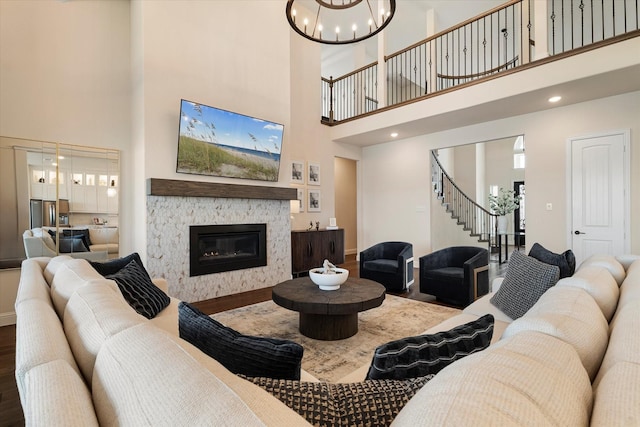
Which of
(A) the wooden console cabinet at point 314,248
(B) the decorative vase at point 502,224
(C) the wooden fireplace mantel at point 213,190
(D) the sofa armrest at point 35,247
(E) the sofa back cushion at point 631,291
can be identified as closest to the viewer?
(E) the sofa back cushion at point 631,291

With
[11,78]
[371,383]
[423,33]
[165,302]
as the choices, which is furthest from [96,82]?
[423,33]

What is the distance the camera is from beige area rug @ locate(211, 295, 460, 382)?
7.79 feet

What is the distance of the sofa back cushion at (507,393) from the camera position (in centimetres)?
44

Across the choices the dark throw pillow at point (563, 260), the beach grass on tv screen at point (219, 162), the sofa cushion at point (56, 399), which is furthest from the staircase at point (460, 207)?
the sofa cushion at point (56, 399)

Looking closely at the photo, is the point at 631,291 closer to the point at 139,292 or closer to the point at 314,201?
the point at 139,292

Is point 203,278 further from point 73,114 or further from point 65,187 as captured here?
point 73,114

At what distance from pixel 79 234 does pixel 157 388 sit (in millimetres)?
4300

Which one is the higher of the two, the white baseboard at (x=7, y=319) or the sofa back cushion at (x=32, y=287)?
the sofa back cushion at (x=32, y=287)

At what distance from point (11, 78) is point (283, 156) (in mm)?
3395

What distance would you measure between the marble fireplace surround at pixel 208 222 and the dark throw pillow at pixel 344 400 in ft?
12.3

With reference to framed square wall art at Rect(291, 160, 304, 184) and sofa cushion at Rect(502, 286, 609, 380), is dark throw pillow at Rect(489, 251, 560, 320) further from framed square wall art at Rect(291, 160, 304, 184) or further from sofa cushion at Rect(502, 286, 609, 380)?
framed square wall art at Rect(291, 160, 304, 184)

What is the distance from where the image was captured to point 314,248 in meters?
5.84

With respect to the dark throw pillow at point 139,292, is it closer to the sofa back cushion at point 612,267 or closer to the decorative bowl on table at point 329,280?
the decorative bowl on table at point 329,280

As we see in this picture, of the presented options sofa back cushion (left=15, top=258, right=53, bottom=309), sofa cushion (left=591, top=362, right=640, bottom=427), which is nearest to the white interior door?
sofa cushion (left=591, top=362, right=640, bottom=427)
